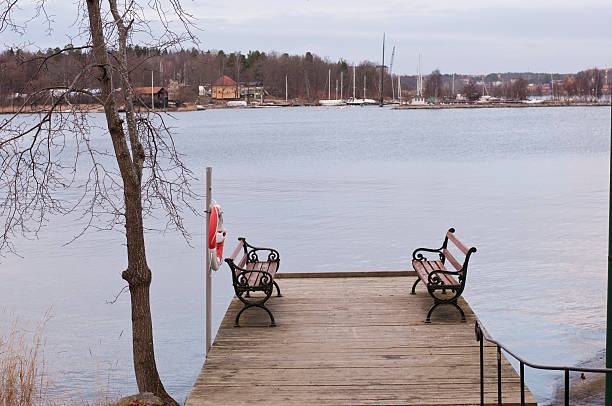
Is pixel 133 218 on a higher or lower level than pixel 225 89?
lower

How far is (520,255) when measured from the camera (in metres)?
17.7

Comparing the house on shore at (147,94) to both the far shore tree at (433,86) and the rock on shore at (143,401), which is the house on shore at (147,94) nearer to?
the rock on shore at (143,401)

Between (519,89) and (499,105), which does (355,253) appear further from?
(519,89)

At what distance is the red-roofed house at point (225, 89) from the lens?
503 feet

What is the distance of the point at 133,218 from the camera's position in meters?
7.26

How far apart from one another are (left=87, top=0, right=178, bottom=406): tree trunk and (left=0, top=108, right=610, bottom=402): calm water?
2.59m

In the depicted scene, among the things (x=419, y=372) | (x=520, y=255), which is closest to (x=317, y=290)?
(x=419, y=372)

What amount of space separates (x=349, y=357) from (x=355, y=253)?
33.9ft

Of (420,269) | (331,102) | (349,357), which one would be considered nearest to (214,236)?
(349,357)

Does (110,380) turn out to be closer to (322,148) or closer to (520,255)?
(520,255)

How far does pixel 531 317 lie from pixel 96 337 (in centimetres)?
618

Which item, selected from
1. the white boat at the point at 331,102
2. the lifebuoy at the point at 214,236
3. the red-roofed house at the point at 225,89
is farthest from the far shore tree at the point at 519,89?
the lifebuoy at the point at 214,236

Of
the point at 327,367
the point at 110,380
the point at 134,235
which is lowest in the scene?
the point at 110,380

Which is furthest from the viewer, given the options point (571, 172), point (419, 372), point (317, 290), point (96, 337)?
point (571, 172)
